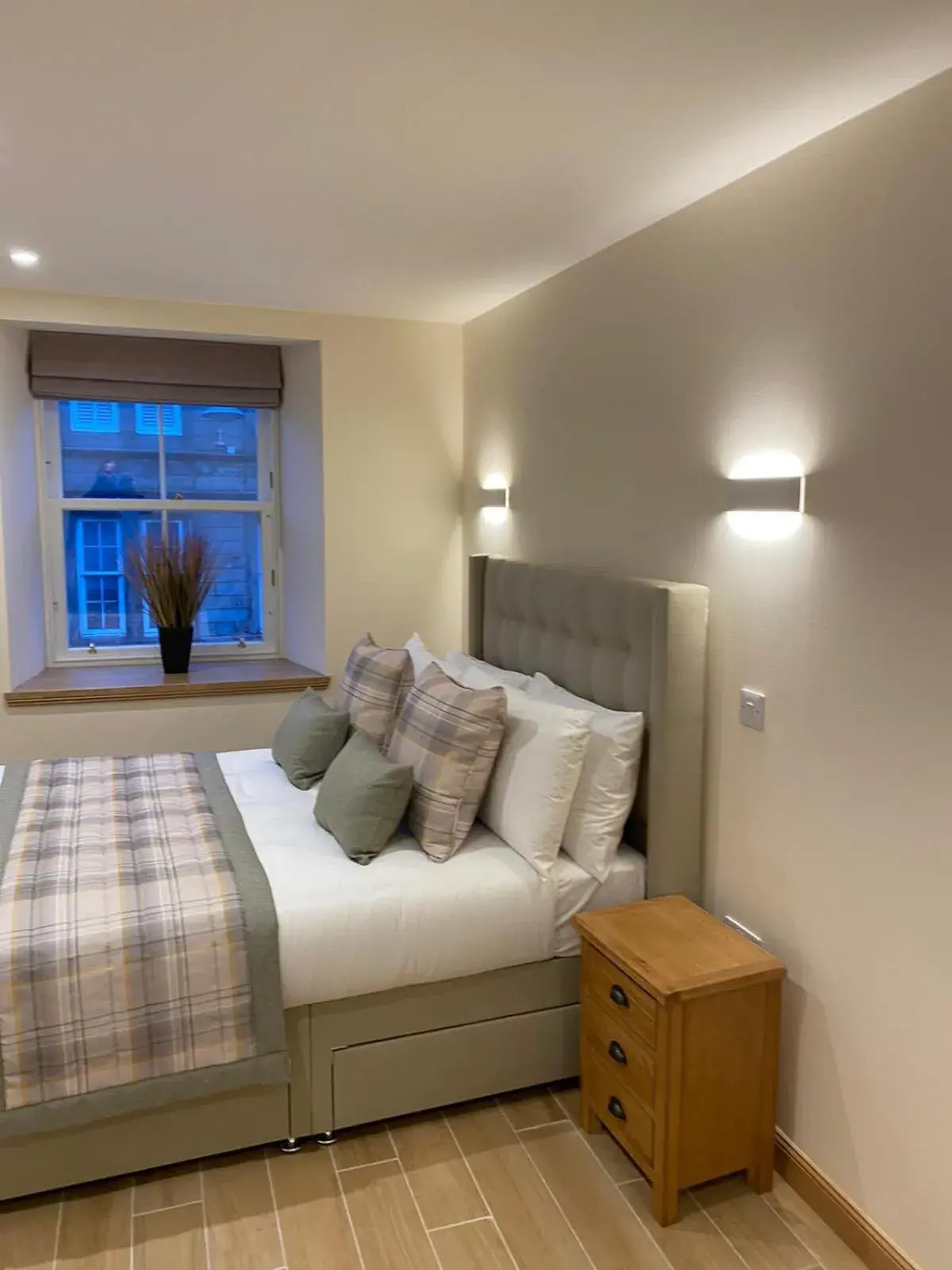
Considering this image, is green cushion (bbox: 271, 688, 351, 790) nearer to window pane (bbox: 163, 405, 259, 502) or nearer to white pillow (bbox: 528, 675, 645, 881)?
white pillow (bbox: 528, 675, 645, 881)

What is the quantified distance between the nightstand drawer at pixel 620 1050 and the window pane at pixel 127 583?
291 cm

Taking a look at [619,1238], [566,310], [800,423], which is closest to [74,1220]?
[619,1238]

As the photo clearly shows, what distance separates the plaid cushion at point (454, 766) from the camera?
2545mm

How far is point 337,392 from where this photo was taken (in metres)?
4.08

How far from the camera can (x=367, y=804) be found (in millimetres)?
2508

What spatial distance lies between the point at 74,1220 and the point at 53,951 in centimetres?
62

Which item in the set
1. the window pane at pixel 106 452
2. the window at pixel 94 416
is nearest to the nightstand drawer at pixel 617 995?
the window pane at pixel 106 452

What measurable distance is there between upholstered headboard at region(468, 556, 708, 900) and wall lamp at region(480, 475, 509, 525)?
696 millimetres

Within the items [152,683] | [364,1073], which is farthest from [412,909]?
[152,683]

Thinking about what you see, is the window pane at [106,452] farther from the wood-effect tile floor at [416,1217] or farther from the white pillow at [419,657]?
the wood-effect tile floor at [416,1217]

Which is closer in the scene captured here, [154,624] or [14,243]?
[14,243]

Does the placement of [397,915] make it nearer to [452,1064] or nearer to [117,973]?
[452,1064]

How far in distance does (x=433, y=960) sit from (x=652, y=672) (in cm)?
93

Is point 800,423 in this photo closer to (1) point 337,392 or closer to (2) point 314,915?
(2) point 314,915
